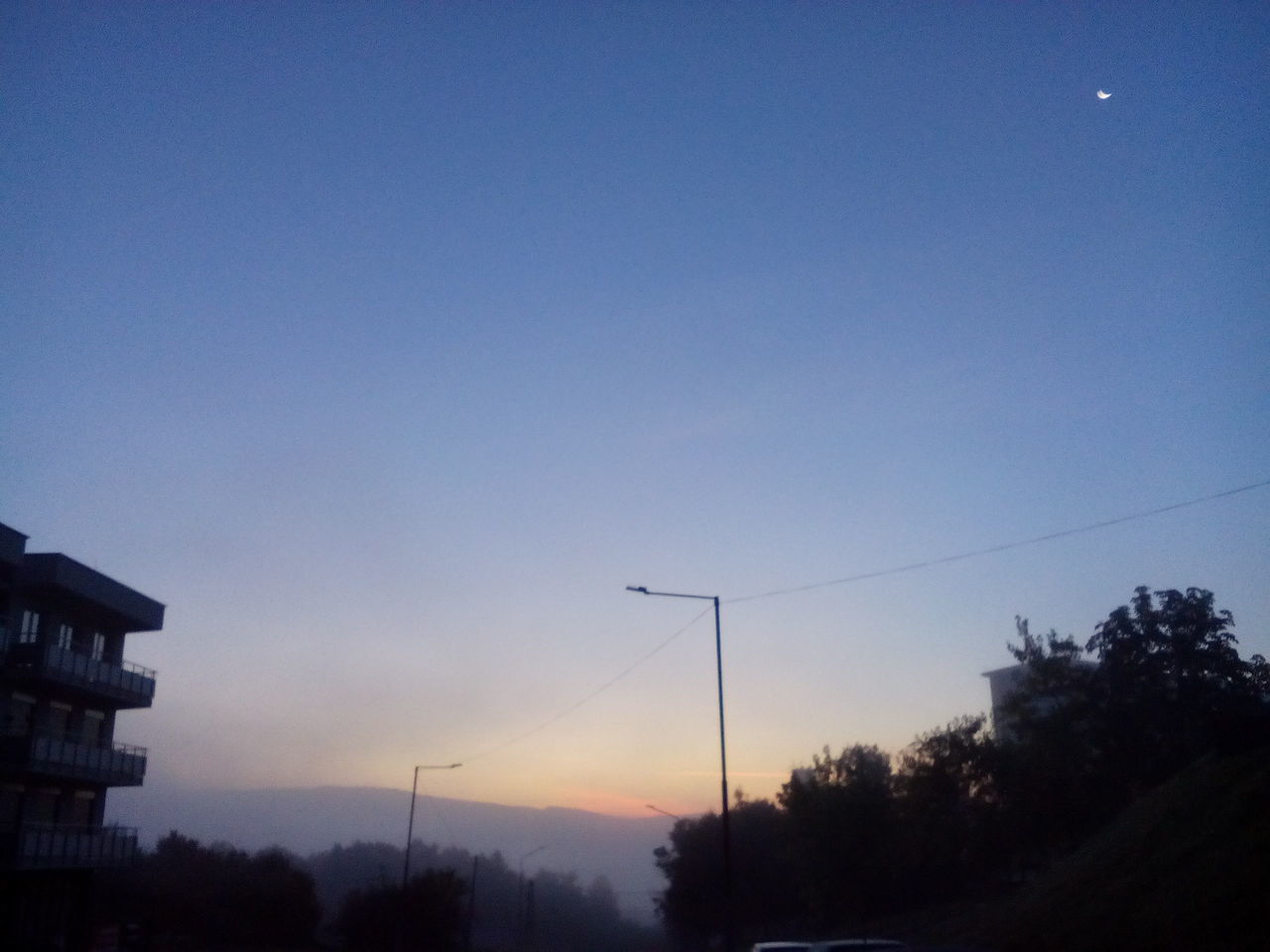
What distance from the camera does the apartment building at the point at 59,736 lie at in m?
41.6

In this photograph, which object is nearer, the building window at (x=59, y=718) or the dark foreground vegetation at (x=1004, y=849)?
the dark foreground vegetation at (x=1004, y=849)

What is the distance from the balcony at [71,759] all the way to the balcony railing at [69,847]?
1.99 meters

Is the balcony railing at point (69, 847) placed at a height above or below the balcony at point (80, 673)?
below

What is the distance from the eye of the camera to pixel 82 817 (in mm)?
47312

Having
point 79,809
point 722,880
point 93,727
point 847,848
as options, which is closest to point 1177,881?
point 847,848

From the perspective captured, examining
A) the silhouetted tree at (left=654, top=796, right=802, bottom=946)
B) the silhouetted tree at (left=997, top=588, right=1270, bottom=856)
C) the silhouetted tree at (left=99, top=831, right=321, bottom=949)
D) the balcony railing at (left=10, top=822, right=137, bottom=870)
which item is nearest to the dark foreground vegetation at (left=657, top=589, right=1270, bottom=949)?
the silhouetted tree at (left=997, top=588, right=1270, bottom=856)

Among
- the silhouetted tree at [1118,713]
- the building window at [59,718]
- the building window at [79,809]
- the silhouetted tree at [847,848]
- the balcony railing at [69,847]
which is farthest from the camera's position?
the silhouetted tree at [847,848]

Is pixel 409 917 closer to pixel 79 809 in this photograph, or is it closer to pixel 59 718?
pixel 79 809

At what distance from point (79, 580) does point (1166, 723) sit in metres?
50.1

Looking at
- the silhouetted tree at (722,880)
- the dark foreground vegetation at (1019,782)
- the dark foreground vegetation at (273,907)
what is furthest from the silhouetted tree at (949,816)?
the dark foreground vegetation at (273,907)

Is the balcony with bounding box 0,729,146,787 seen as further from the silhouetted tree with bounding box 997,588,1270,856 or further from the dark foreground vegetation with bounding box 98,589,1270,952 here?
the silhouetted tree with bounding box 997,588,1270,856

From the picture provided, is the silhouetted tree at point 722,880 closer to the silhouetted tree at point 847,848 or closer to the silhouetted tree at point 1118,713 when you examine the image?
the silhouetted tree at point 847,848

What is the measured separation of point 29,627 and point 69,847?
29.3ft

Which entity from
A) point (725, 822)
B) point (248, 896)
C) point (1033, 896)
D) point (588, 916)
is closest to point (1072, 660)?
point (1033, 896)
